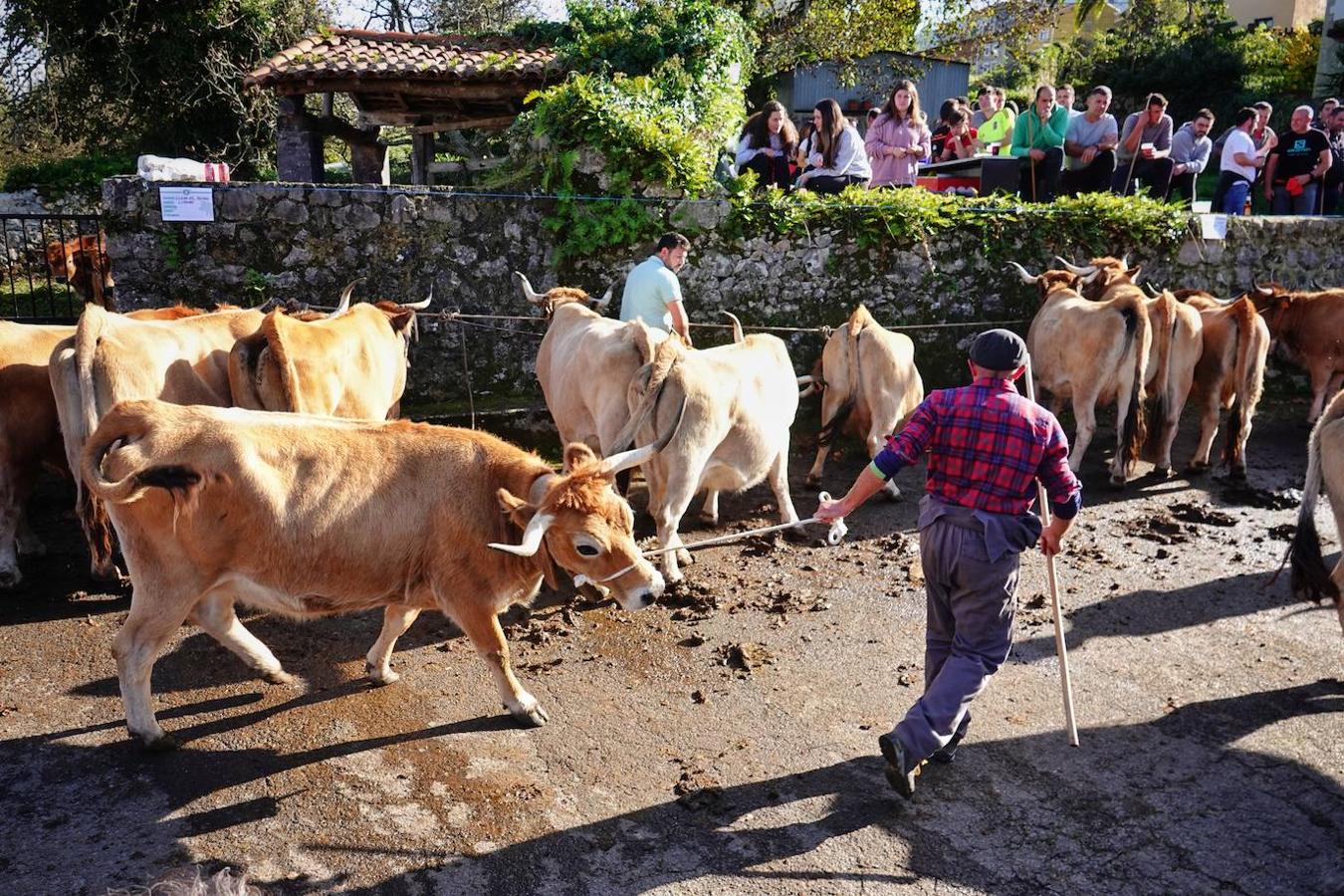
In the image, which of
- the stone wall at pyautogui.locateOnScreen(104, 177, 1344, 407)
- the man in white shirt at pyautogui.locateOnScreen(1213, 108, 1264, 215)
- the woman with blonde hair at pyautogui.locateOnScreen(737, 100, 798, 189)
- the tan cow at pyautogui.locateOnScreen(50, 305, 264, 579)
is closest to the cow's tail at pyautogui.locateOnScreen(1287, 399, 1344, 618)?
the stone wall at pyautogui.locateOnScreen(104, 177, 1344, 407)

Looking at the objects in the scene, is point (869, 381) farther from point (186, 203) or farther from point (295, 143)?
point (295, 143)

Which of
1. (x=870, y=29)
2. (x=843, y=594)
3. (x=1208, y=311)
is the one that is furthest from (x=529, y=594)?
(x=870, y=29)

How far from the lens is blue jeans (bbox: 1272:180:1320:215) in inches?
545

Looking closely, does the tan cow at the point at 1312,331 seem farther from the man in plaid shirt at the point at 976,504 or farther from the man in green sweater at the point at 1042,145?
the man in plaid shirt at the point at 976,504

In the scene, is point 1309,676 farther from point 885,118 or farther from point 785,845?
point 885,118

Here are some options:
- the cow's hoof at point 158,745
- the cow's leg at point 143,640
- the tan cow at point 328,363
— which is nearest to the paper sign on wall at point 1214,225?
the tan cow at point 328,363

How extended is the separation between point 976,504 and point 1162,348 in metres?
6.11

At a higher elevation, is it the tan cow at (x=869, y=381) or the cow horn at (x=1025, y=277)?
the cow horn at (x=1025, y=277)

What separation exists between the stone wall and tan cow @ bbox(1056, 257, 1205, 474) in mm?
2034

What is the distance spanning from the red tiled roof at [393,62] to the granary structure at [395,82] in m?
0.01

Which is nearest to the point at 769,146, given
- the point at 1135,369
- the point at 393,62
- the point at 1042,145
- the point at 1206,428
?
the point at 1042,145

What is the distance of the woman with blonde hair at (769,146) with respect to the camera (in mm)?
11930

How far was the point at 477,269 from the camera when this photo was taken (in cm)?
994

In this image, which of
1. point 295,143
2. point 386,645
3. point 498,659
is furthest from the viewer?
point 295,143
